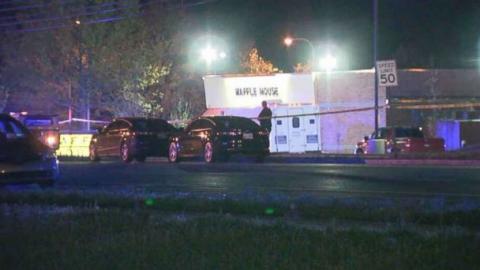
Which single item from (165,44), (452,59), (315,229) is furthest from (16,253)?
(452,59)

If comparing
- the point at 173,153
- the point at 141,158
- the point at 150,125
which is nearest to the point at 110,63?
the point at 150,125

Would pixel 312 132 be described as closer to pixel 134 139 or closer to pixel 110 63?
pixel 110 63

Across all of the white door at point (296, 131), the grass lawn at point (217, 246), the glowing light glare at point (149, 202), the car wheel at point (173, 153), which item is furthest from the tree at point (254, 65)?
the grass lawn at point (217, 246)

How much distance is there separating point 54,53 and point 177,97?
7470 mm

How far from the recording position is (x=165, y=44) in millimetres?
43469

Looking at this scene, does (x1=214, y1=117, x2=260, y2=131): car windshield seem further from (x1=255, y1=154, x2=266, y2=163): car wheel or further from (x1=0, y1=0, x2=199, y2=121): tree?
(x1=0, y1=0, x2=199, y2=121): tree

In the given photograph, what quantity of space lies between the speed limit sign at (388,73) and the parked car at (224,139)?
417 cm

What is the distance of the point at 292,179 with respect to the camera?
50.7ft

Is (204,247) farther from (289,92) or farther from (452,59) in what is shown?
(452,59)

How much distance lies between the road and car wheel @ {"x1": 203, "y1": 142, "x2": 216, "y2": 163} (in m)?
1.61

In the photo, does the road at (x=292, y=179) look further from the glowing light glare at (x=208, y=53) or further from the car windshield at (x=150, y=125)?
the glowing light glare at (x=208, y=53)

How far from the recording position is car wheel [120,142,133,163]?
941 inches

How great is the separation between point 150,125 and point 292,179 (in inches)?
385

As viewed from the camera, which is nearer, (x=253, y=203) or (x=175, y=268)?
(x=175, y=268)
